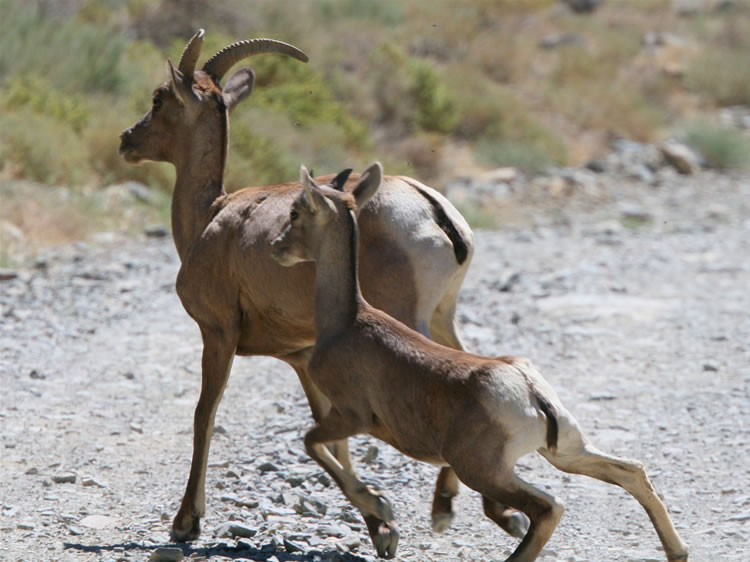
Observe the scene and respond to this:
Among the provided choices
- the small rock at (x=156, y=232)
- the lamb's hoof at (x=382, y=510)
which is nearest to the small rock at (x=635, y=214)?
the small rock at (x=156, y=232)

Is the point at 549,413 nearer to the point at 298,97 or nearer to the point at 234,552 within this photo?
A: the point at 234,552

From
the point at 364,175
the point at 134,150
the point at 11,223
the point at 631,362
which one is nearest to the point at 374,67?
the point at 11,223

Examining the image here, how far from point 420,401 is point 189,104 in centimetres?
281

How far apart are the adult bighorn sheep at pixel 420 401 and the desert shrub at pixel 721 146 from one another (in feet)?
70.1

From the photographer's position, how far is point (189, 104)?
7.19m

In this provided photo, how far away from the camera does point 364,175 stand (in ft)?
18.8

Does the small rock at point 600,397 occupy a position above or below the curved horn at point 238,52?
below

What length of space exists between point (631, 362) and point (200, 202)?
4.60 metres

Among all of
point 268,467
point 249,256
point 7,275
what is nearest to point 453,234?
point 249,256

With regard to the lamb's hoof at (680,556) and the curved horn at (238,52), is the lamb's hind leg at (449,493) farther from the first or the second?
the curved horn at (238,52)

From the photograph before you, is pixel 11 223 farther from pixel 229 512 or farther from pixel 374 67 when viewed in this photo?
pixel 374 67

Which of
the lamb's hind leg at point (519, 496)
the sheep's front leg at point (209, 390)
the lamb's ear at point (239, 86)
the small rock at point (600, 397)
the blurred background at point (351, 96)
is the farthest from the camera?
the blurred background at point (351, 96)

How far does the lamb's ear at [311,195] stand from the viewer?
554 centimetres

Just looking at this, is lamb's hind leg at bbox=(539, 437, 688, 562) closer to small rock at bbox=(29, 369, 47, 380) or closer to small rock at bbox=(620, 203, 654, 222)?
small rock at bbox=(29, 369, 47, 380)
